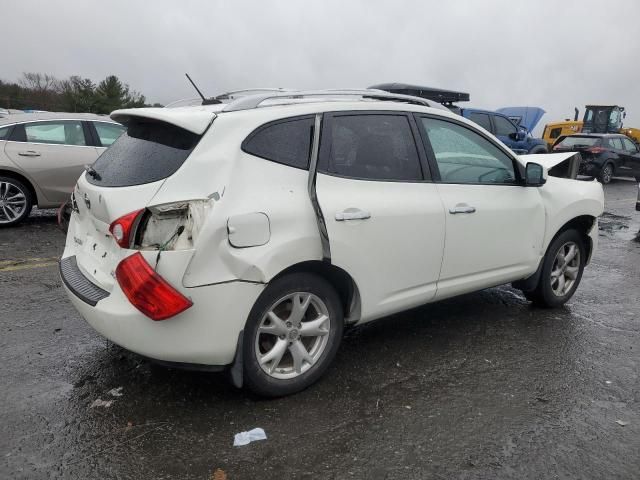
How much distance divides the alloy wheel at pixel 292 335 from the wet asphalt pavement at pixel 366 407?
0.21 metres

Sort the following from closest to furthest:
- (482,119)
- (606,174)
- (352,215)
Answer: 1. (352,215)
2. (482,119)
3. (606,174)

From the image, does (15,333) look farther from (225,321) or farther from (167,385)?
(225,321)

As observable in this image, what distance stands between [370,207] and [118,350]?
204cm

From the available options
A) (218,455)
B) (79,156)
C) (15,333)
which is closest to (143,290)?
(218,455)

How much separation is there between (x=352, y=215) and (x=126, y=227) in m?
1.25

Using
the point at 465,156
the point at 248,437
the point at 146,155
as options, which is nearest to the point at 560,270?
the point at 465,156

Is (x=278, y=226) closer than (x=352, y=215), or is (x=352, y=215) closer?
(x=278, y=226)

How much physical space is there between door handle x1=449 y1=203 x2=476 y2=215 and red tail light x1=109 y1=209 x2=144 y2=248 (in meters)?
2.05

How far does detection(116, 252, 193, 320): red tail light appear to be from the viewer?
268 centimetres

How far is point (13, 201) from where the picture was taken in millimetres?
7910

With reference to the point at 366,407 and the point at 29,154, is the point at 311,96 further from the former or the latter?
the point at 29,154

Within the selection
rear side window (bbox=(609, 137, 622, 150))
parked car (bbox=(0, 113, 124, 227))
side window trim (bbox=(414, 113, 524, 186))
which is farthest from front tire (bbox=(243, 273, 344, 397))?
rear side window (bbox=(609, 137, 622, 150))

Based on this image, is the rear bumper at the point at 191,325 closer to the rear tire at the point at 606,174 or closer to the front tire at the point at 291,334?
the front tire at the point at 291,334

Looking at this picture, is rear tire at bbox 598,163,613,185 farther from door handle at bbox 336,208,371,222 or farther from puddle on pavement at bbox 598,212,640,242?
door handle at bbox 336,208,371,222
